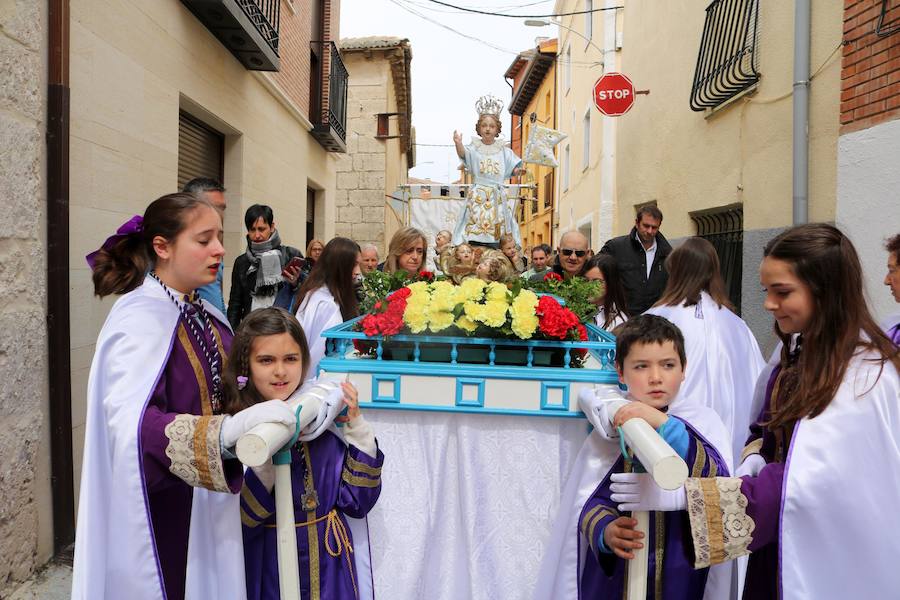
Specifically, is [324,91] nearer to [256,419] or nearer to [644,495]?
[256,419]

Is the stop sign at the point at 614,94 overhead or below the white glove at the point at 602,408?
overhead

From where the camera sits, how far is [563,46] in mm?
21188

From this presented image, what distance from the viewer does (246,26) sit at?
680 centimetres

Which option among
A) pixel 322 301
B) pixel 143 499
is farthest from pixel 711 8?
pixel 143 499

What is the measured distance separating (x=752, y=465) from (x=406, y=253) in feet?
11.5

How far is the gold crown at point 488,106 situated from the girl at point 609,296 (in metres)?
2.02

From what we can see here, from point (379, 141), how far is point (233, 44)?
10.6 meters

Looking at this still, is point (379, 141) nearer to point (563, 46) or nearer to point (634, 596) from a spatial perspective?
point (563, 46)

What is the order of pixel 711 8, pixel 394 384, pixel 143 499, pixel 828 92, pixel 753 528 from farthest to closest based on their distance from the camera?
pixel 711 8
pixel 828 92
pixel 394 384
pixel 143 499
pixel 753 528

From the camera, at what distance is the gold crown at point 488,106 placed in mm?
5965

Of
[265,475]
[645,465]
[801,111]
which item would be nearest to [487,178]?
[801,111]

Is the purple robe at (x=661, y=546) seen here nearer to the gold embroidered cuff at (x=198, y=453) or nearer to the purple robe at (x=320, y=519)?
the purple robe at (x=320, y=519)

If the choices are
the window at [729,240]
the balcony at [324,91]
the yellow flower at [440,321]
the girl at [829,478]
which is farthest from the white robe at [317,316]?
the balcony at [324,91]

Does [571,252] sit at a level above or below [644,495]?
above
